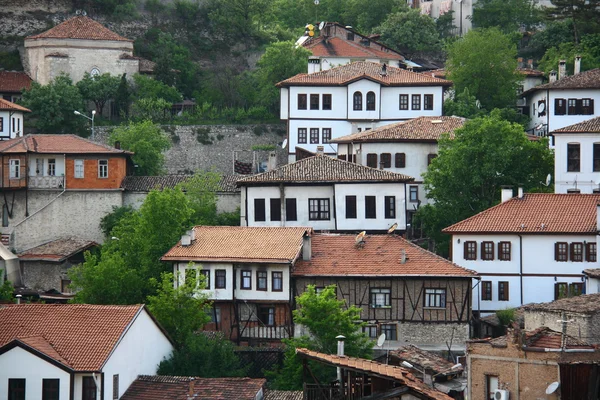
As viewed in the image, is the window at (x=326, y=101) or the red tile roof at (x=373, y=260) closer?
the red tile roof at (x=373, y=260)

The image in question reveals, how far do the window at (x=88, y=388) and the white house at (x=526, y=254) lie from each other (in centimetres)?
2036

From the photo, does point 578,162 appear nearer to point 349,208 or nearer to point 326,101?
point 349,208

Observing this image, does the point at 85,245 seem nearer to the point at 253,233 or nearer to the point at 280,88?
the point at 253,233

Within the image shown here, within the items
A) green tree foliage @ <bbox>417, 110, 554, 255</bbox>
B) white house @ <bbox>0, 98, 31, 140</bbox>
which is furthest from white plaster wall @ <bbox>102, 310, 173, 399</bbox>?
white house @ <bbox>0, 98, 31, 140</bbox>

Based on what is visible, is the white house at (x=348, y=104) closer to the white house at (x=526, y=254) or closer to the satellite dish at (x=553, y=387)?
the white house at (x=526, y=254)

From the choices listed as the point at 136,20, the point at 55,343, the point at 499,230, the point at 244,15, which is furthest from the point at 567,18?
the point at 55,343

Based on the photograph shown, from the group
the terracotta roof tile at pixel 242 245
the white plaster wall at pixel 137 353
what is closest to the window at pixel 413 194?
the terracotta roof tile at pixel 242 245

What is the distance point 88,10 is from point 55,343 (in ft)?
173

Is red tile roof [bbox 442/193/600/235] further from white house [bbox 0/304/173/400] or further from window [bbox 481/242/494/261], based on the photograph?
white house [bbox 0/304/173/400]

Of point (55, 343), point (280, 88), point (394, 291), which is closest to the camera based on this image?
point (55, 343)

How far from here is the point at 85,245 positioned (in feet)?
234

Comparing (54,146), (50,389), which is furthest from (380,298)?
(54,146)

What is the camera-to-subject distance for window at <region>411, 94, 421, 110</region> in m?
86.2

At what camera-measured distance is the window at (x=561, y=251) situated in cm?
6444
